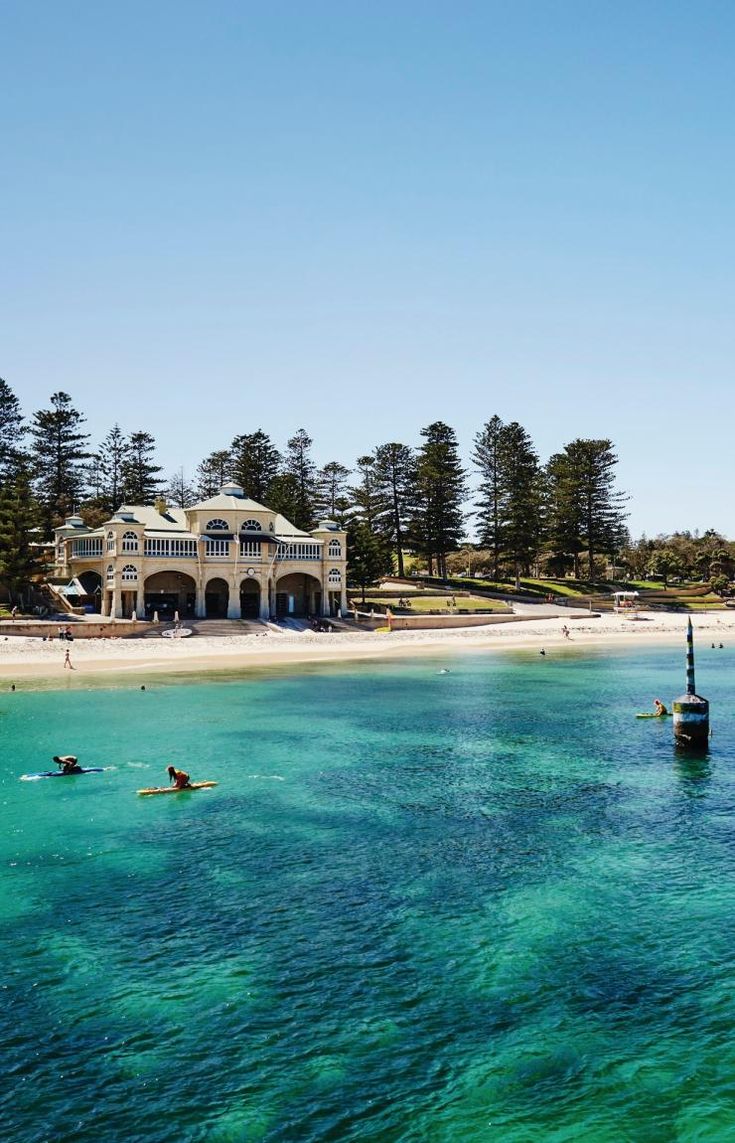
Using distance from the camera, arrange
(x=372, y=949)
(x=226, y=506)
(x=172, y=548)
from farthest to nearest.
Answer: (x=226, y=506) → (x=172, y=548) → (x=372, y=949)

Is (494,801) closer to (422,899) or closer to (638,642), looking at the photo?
(422,899)

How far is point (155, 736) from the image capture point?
3550 cm

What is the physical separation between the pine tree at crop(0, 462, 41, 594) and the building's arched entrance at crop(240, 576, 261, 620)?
17384 mm

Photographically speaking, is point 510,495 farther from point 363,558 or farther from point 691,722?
point 691,722

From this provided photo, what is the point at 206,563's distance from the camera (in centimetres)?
7506

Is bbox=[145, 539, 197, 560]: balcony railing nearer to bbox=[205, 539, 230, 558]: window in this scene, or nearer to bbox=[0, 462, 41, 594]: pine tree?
bbox=[205, 539, 230, 558]: window

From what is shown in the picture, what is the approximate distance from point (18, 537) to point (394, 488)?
50103 mm

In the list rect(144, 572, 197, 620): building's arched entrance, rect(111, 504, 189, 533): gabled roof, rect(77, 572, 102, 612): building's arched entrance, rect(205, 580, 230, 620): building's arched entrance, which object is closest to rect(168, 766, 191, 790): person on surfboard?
rect(144, 572, 197, 620): building's arched entrance

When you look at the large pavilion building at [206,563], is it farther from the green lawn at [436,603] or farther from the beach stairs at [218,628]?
the green lawn at [436,603]

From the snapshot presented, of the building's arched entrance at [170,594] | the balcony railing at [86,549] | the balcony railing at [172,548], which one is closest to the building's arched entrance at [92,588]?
the balcony railing at [86,549]

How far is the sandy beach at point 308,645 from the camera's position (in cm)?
5928

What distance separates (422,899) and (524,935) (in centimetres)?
240

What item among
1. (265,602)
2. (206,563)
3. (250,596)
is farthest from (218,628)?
(250,596)

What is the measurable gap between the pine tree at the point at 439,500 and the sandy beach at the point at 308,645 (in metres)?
20.6
